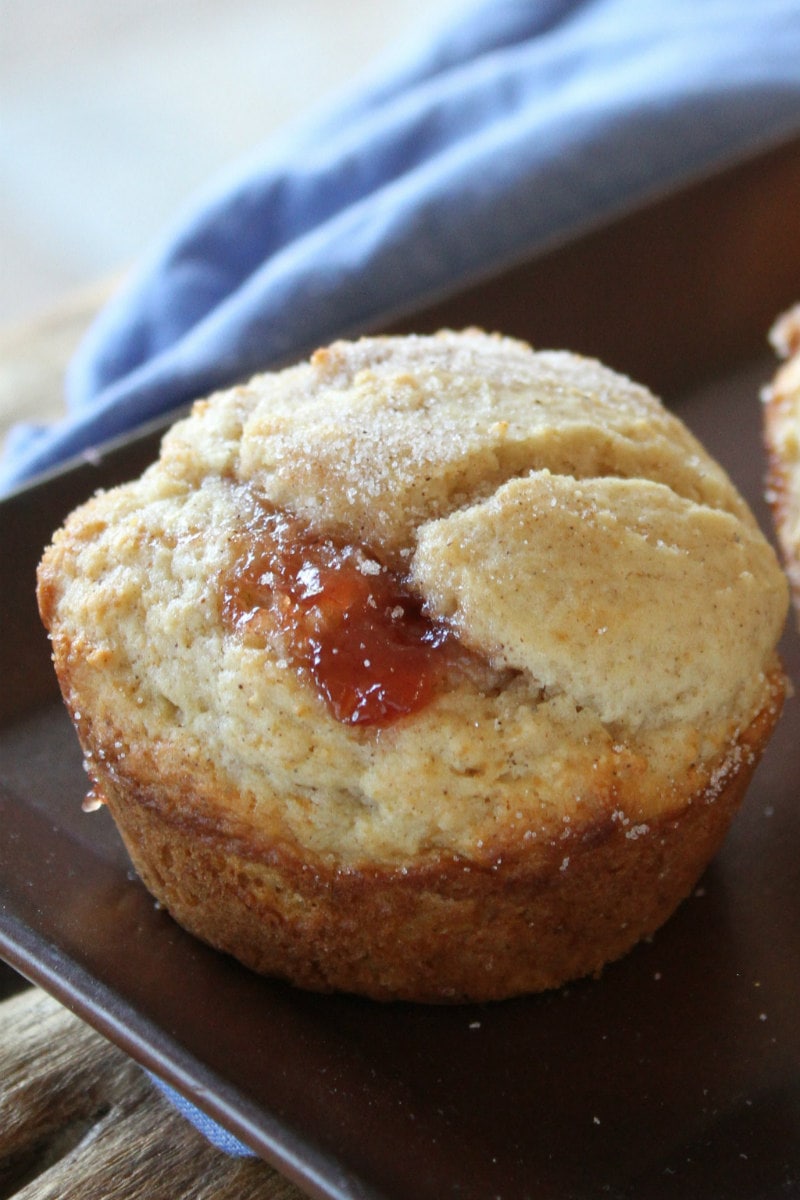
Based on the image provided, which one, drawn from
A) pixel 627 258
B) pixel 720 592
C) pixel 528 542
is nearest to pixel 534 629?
pixel 528 542

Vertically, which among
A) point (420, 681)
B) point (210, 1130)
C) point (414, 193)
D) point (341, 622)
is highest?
point (414, 193)

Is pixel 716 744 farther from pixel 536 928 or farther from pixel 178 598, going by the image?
pixel 178 598

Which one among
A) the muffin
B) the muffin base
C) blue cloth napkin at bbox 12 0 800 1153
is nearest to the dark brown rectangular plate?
the muffin base

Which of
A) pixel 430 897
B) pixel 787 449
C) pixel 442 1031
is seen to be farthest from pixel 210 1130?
pixel 787 449

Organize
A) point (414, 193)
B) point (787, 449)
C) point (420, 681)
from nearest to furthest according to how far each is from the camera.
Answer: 1. point (420, 681)
2. point (787, 449)
3. point (414, 193)

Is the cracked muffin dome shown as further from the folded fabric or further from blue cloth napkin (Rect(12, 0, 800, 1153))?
blue cloth napkin (Rect(12, 0, 800, 1153))

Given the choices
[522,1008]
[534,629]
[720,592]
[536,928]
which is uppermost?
[534,629]

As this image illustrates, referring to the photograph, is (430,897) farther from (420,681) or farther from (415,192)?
(415,192)
